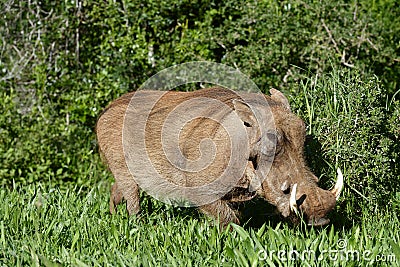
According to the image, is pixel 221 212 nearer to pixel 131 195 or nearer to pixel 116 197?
pixel 131 195

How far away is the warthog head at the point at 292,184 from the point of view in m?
4.14

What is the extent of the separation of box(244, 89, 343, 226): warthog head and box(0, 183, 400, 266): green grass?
0.38ft

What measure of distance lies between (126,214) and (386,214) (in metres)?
1.66

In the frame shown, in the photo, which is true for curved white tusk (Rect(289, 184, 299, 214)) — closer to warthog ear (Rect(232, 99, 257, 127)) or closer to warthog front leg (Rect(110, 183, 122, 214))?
warthog ear (Rect(232, 99, 257, 127))

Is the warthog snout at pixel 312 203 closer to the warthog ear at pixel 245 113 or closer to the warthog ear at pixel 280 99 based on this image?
the warthog ear at pixel 245 113

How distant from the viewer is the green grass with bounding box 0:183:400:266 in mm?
3561

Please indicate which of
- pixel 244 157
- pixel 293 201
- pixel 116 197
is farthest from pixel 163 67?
pixel 293 201

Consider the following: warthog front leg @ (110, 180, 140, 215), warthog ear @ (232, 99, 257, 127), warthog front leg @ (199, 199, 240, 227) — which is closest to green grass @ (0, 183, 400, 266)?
warthog front leg @ (199, 199, 240, 227)

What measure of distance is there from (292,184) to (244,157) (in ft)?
1.10

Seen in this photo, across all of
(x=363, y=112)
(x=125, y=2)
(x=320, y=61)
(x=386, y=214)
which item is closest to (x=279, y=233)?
(x=386, y=214)

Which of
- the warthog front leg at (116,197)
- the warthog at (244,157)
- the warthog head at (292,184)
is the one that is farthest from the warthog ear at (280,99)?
the warthog front leg at (116,197)

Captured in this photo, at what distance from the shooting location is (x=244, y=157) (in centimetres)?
434

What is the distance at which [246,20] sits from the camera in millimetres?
7699

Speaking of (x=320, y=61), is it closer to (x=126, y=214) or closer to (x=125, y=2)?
(x=125, y=2)
